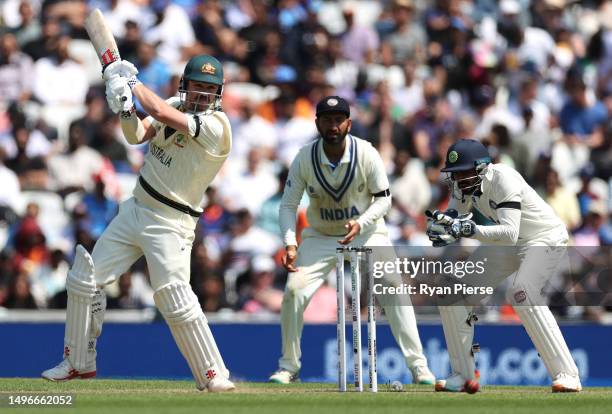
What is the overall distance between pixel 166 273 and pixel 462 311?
2031 millimetres

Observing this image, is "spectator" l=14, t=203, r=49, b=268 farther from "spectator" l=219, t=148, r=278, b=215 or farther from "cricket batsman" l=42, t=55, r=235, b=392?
"cricket batsman" l=42, t=55, r=235, b=392

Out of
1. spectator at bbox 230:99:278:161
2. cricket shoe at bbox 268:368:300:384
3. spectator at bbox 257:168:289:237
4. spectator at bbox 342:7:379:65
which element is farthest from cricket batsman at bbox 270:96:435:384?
spectator at bbox 342:7:379:65

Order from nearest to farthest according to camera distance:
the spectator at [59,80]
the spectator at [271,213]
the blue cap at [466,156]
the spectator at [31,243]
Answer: the blue cap at [466,156] → the spectator at [31,243] → the spectator at [271,213] → the spectator at [59,80]

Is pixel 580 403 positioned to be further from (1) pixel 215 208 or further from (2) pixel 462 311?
(1) pixel 215 208

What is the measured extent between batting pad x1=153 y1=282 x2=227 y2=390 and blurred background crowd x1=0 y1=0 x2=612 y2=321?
4.91 m

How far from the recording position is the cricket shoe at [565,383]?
9.34 metres

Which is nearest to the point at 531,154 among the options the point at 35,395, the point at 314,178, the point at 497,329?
the point at 497,329

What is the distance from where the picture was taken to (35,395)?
28.5ft

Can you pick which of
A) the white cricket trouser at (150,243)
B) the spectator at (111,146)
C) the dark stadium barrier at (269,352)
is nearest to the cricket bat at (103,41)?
the white cricket trouser at (150,243)

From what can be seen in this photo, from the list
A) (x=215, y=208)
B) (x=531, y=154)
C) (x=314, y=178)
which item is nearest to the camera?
(x=314, y=178)

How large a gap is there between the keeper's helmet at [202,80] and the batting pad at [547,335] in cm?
252

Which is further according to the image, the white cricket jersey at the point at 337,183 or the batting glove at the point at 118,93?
the white cricket jersey at the point at 337,183

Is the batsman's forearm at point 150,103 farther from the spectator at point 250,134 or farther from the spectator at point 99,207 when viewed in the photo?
the spectator at point 250,134

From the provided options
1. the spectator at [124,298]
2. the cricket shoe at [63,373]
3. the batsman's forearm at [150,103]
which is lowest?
the cricket shoe at [63,373]
